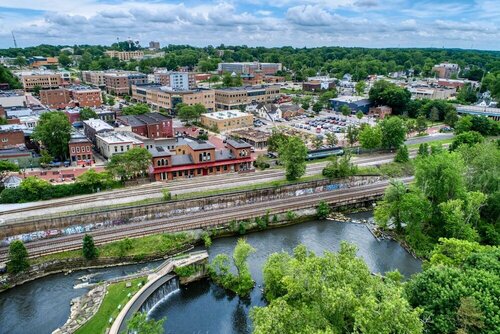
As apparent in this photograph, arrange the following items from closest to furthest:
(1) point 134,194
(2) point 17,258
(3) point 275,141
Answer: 1. (2) point 17,258
2. (1) point 134,194
3. (3) point 275,141

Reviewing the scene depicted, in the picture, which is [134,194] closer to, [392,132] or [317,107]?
[392,132]

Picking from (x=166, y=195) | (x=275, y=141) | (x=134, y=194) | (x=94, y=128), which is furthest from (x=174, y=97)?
(x=166, y=195)

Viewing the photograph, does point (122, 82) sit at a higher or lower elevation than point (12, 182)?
higher

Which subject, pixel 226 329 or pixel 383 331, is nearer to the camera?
pixel 383 331

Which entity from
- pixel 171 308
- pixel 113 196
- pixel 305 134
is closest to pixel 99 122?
pixel 113 196

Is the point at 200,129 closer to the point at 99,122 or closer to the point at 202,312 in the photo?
the point at 99,122

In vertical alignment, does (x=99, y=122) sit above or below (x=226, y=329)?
above

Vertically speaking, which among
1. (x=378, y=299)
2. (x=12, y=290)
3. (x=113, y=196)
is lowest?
(x=12, y=290)

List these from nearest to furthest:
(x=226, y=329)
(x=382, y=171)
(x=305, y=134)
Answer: (x=226, y=329), (x=382, y=171), (x=305, y=134)
